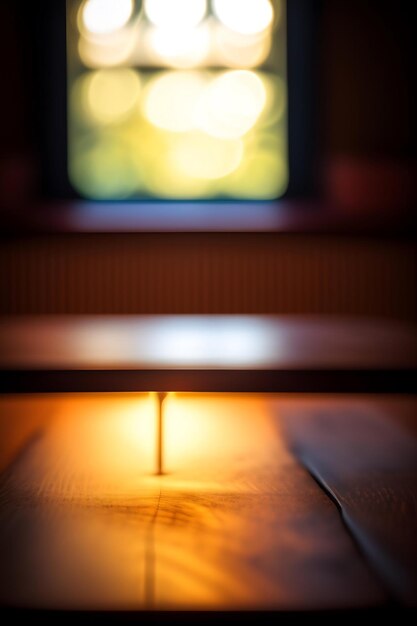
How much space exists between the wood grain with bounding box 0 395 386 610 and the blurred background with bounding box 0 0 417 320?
5.07ft

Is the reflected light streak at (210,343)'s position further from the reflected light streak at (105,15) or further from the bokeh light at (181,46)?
the reflected light streak at (105,15)

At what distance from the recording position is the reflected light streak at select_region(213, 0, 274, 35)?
10.3 ft

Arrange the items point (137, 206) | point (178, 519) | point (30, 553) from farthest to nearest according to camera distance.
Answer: point (137, 206) < point (178, 519) < point (30, 553)

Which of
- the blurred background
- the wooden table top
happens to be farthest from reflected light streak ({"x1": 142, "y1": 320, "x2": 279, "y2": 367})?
the blurred background

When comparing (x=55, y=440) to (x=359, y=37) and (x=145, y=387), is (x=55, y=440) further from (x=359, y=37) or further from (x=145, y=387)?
(x=359, y=37)

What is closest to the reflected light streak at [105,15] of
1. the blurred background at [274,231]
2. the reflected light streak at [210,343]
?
the blurred background at [274,231]

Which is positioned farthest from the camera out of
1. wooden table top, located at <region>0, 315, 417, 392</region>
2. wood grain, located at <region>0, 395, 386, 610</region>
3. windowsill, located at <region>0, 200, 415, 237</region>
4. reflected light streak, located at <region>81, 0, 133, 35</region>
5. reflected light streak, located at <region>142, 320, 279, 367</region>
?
reflected light streak, located at <region>81, 0, 133, 35</region>

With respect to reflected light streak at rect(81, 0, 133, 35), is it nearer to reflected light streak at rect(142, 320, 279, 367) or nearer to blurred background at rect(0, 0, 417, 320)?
blurred background at rect(0, 0, 417, 320)

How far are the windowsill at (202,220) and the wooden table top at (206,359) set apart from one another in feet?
4.25

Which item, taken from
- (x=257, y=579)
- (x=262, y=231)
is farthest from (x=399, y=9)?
(x=257, y=579)

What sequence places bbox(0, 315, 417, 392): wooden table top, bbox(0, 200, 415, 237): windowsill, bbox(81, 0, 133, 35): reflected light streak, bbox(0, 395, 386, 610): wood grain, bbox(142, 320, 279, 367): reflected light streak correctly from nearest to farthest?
bbox(0, 395, 386, 610): wood grain → bbox(0, 315, 417, 392): wooden table top → bbox(142, 320, 279, 367): reflected light streak → bbox(0, 200, 415, 237): windowsill → bbox(81, 0, 133, 35): reflected light streak

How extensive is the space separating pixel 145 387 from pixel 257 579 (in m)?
0.35

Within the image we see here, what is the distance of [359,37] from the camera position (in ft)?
10.2

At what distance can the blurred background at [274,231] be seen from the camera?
300 centimetres
